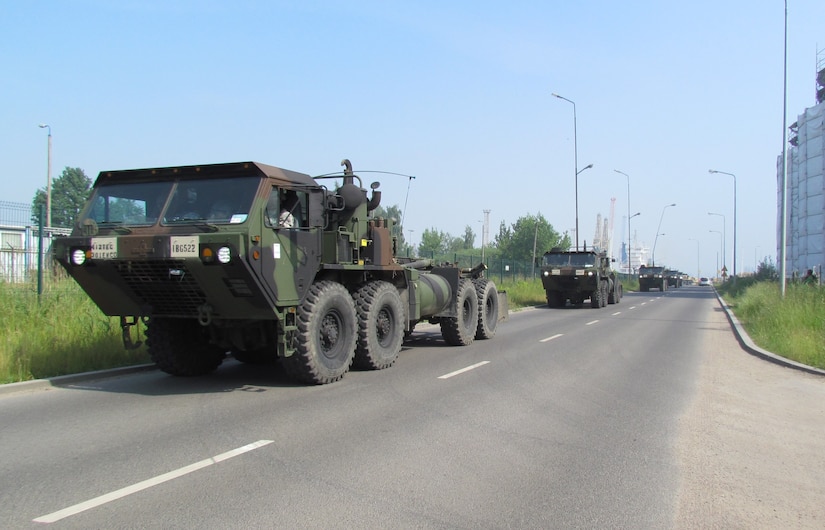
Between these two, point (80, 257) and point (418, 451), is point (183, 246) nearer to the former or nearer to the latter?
point (80, 257)

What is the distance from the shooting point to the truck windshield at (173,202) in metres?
7.84

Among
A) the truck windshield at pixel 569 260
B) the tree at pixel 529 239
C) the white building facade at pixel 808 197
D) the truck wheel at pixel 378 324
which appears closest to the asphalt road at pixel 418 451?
the truck wheel at pixel 378 324

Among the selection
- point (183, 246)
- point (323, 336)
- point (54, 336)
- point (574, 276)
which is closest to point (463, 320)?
point (323, 336)

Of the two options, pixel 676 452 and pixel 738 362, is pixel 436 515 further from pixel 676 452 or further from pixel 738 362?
pixel 738 362

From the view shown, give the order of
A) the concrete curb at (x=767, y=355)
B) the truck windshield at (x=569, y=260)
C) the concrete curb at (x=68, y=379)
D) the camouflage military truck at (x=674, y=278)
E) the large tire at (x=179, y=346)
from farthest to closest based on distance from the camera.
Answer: the camouflage military truck at (x=674, y=278) < the truck windshield at (x=569, y=260) < the concrete curb at (x=767, y=355) < the large tire at (x=179, y=346) < the concrete curb at (x=68, y=379)

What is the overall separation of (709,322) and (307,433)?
64.5ft

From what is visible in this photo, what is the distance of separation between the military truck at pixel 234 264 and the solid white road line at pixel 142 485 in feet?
7.84

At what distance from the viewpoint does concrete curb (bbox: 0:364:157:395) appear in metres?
8.14

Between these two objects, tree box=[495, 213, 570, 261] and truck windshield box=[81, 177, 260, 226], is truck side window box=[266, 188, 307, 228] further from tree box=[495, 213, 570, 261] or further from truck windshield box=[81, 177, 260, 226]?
tree box=[495, 213, 570, 261]

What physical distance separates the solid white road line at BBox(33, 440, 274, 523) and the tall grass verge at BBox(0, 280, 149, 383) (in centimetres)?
478

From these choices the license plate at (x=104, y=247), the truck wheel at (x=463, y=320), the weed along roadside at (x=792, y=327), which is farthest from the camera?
the truck wheel at (x=463, y=320)

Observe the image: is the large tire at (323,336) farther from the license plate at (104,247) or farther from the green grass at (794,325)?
the green grass at (794,325)

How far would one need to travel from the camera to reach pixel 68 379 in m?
8.80

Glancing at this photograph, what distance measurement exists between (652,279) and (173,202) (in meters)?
54.2
